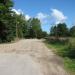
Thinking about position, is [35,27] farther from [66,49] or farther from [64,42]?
[66,49]

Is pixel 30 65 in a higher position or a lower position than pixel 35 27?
lower

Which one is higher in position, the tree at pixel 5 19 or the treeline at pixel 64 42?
the tree at pixel 5 19

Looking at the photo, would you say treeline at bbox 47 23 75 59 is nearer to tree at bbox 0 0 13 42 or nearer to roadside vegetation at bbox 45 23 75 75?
roadside vegetation at bbox 45 23 75 75

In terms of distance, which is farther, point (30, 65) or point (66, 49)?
point (66, 49)

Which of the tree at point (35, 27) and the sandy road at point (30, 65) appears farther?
the tree at point (35, 27)

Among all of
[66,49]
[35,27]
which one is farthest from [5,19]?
[35,27]

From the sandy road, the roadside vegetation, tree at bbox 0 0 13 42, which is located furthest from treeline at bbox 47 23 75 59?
tree at bbox 0 0 13 42

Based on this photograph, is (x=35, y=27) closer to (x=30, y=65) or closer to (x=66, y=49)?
(x=66, y=49)

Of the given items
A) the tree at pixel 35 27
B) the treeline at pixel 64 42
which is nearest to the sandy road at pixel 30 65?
the treeline at pixel 64 42

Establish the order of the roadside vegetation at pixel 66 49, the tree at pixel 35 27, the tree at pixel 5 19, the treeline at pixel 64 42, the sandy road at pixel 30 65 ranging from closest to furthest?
1. the sandy road at pixel 30 65
2. the roadside vegetation at pixel 66 49
3. the treeline at pixel 64 42
4. the tree at pixel 5 19
5. the tree at pixel 35 27

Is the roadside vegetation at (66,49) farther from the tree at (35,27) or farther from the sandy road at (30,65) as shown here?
the tree at (35,27)

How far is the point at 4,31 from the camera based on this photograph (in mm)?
62094

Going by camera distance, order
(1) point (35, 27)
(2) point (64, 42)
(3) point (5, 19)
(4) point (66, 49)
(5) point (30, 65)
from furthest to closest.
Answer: (1) point (35, 27) < (3) point (5, 19) < (2) point (64, 42) < (4) point (66, 49) < (5) point (30, 65)

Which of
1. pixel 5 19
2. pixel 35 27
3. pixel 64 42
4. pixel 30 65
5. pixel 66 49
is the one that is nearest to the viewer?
→ pixel 30 65
